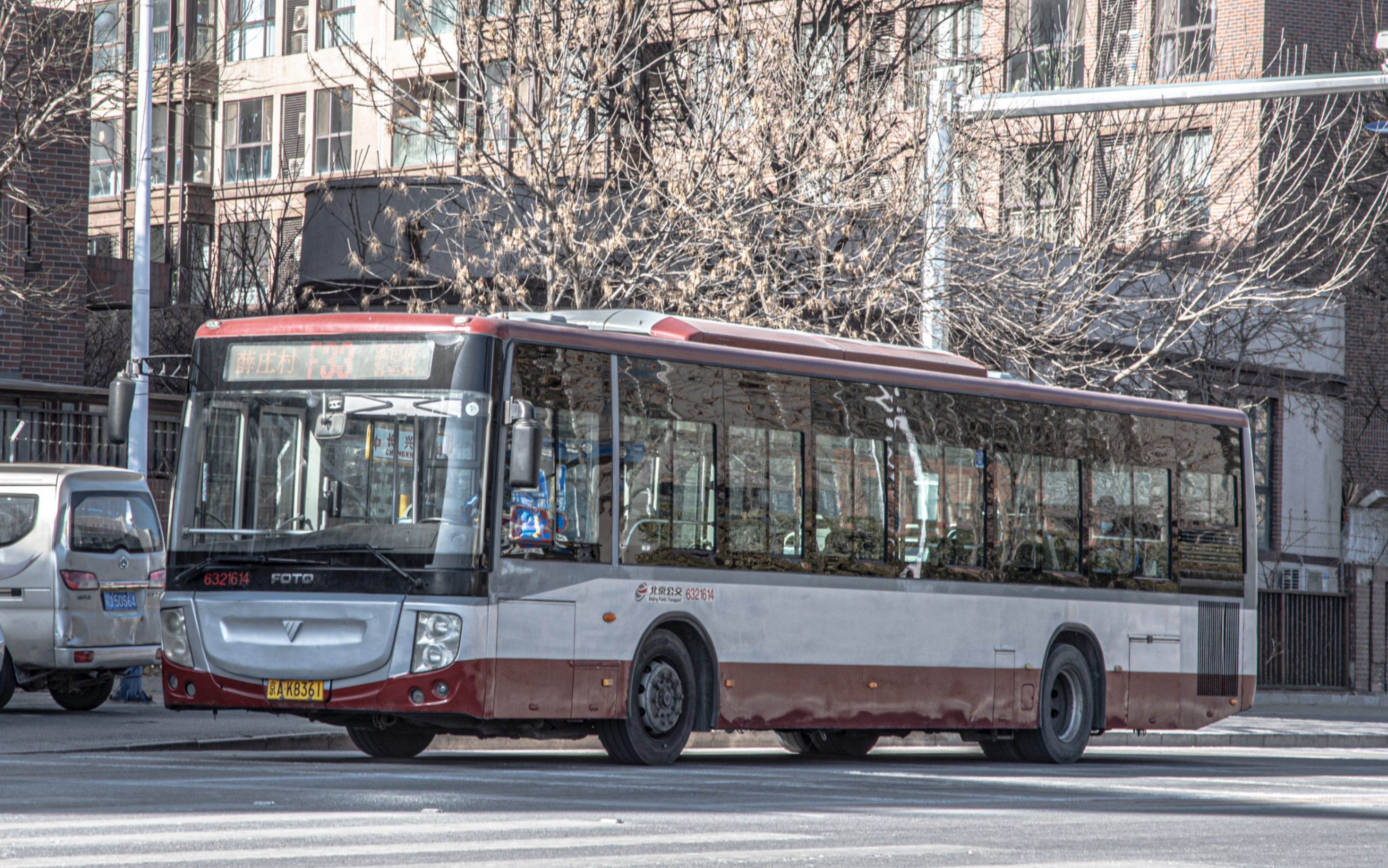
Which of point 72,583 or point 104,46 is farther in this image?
point 104,46

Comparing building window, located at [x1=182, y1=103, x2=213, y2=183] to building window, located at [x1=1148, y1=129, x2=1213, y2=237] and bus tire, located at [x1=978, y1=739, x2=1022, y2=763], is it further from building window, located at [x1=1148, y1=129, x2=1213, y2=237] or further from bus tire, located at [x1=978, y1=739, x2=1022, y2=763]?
bus tire, located at [x1=978, y1=739, x2=1022, y2=763]

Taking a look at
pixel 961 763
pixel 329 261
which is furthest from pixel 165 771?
pixel 329 261

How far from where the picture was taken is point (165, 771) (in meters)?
13.2

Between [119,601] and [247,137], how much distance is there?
44531 millimetres

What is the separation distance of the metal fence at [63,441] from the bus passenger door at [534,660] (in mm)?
11557

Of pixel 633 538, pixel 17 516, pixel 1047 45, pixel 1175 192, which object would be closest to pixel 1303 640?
pixel 1175 192

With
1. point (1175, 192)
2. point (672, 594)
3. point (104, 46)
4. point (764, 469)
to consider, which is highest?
point (104, 46)

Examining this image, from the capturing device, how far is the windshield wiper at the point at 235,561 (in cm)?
1402

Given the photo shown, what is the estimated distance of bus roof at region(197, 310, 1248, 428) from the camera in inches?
562

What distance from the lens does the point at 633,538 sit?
48.6 ft

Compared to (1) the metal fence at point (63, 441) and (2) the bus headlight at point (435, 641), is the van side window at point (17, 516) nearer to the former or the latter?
(1) the metal fence at point (63, 441)

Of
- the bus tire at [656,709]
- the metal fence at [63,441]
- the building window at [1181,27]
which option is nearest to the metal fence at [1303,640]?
the building window at [1181,27]

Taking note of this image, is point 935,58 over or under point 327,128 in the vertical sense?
under

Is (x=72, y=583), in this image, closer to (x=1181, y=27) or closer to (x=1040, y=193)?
(x=1040, y=193)
